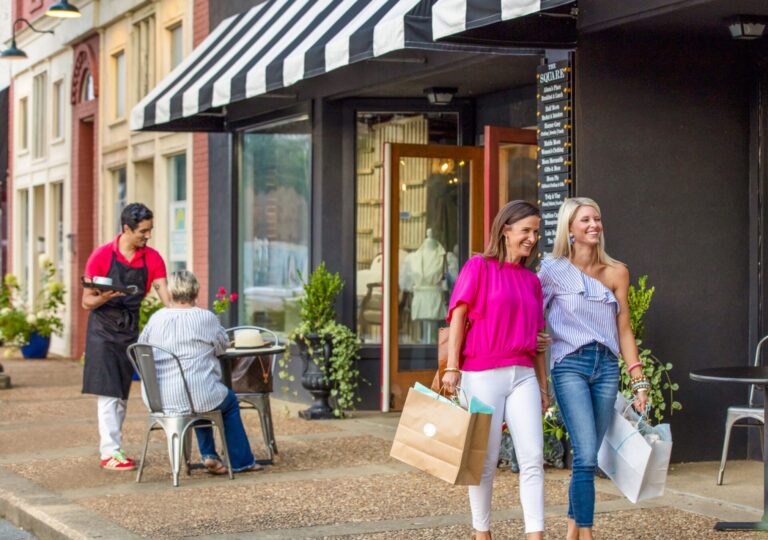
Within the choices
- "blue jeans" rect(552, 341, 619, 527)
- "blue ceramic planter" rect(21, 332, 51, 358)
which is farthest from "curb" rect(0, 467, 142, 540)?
"blue ceramic planter" rect(21, 332, 51, 358)

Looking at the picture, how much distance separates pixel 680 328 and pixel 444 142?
161 inches

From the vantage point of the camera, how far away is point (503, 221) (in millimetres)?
6062

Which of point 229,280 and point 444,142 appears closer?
point 444,142

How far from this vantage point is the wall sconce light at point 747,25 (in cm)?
823

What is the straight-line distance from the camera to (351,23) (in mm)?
10000

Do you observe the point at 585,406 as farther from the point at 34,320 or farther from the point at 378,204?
the point at 34,320

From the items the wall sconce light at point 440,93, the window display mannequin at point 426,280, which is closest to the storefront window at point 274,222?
the window display mannequin at point 426,280

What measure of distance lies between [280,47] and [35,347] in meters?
10.8

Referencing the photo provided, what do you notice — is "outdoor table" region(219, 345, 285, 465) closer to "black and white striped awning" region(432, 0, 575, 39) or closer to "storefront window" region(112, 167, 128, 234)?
"black and white striped awning" region(432, 0, 575, 39)

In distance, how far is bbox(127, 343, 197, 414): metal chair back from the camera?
831 cm

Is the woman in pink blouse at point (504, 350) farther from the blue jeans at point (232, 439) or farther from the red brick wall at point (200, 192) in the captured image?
the red brick wall at point (200, 192)

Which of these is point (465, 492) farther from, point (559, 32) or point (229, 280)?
point (229, 280)

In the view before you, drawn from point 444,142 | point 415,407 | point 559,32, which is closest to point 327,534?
point 415,407

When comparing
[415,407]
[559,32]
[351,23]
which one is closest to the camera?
[415,407]
